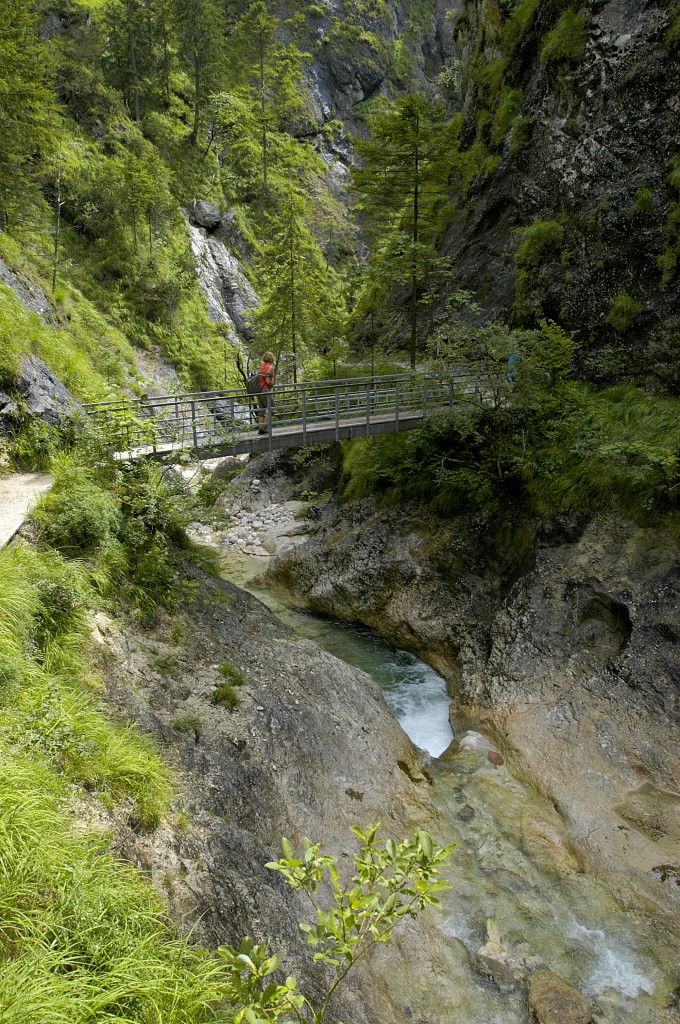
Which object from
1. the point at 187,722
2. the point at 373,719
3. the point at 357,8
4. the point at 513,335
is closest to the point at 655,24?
the point at 513,335

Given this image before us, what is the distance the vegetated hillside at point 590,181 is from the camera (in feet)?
50.1

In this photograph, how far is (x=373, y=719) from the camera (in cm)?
930

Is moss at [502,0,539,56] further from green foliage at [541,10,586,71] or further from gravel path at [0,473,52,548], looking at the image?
gravel path at [0,473,52,548]

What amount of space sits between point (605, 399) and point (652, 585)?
605 cm

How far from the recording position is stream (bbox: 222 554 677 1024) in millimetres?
6004

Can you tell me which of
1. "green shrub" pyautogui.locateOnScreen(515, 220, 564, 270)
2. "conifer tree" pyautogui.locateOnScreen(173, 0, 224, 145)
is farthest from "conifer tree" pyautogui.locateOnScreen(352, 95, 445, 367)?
"conifer tree" pyautogui.locateOnScreen(173, 0, 224, 145)

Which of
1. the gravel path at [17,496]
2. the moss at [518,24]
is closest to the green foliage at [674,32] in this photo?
the moss at [518,24]

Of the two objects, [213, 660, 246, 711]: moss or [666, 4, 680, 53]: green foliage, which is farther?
[666, 4, 680, 53]: green foliage

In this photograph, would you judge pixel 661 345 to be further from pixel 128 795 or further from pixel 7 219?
pixel 7 219

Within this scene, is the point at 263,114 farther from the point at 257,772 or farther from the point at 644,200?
the point at 257,772

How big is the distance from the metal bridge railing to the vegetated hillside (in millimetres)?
3764

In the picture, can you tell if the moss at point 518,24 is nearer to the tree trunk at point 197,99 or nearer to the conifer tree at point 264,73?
the tree trunk at point 197,99

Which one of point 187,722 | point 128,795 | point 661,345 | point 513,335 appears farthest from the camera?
point 661,345

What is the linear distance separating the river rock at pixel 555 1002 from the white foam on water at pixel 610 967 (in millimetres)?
277
